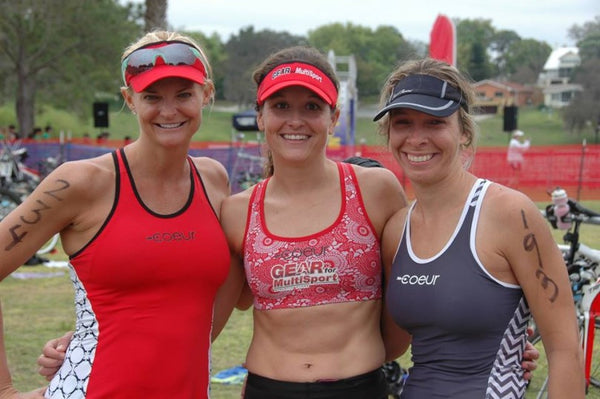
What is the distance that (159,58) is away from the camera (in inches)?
105

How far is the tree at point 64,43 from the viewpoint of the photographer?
3164 cm

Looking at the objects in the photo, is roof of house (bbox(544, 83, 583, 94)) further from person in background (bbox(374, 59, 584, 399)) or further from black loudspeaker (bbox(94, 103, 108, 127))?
person in background (bbox(374, 59, 584, 399))

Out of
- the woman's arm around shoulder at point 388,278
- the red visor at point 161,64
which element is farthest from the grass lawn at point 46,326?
the red visor at point 161,64

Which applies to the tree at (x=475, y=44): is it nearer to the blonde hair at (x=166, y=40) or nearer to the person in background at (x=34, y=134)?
the person in background at (x=34, y=134)

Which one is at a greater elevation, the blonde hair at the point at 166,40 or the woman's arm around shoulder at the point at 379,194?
the blonde hair at the point at 166,40

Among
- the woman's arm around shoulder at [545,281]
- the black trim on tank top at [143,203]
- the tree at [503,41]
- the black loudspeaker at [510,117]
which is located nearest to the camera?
the woman's arm around shoulder at [545,281]

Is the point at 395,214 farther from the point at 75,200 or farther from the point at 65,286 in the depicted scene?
the point at 65,286

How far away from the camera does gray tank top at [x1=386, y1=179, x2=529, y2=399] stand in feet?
7.72

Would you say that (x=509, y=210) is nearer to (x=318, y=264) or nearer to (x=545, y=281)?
(x=545, y=281)

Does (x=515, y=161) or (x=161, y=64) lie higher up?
(x=161, y=64)

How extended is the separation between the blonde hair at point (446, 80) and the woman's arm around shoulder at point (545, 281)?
38cm

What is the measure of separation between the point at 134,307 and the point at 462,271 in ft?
3.71

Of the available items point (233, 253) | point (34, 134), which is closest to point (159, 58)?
point (233, 253)

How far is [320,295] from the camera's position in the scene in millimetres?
2756
